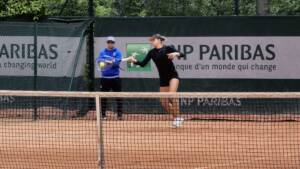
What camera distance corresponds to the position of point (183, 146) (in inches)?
399

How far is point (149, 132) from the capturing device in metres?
11.6

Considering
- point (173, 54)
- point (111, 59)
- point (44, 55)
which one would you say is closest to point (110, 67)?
point (111, 59)

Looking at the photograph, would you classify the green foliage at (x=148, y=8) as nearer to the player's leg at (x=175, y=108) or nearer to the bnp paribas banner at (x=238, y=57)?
the bnp paribas banner at (x=238, y=57)

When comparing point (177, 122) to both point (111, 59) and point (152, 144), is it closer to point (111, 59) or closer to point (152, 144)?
point (152, 144)

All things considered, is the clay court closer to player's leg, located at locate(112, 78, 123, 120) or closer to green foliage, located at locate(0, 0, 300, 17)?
player's leg, located at locate(112, 78, 123, 120)

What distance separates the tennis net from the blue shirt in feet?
2.23

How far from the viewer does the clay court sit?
859cm

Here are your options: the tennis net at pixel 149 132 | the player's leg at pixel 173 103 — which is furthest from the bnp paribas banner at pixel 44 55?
the player's leg at pixel 173 103

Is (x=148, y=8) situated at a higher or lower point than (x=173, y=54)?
lower

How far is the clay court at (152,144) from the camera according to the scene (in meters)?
8.59

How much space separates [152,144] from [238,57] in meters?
4.85

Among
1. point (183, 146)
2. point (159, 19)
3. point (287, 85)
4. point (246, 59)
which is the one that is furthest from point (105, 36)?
point (183, 146)

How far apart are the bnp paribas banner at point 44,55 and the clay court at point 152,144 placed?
4.42 feet

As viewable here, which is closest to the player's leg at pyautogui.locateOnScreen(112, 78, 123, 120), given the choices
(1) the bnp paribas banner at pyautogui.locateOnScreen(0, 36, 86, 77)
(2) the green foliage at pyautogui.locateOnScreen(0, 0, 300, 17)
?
(1) the bnp paribas banner at pyautogui.locateOnScreen(0, 36, 86, 77)
